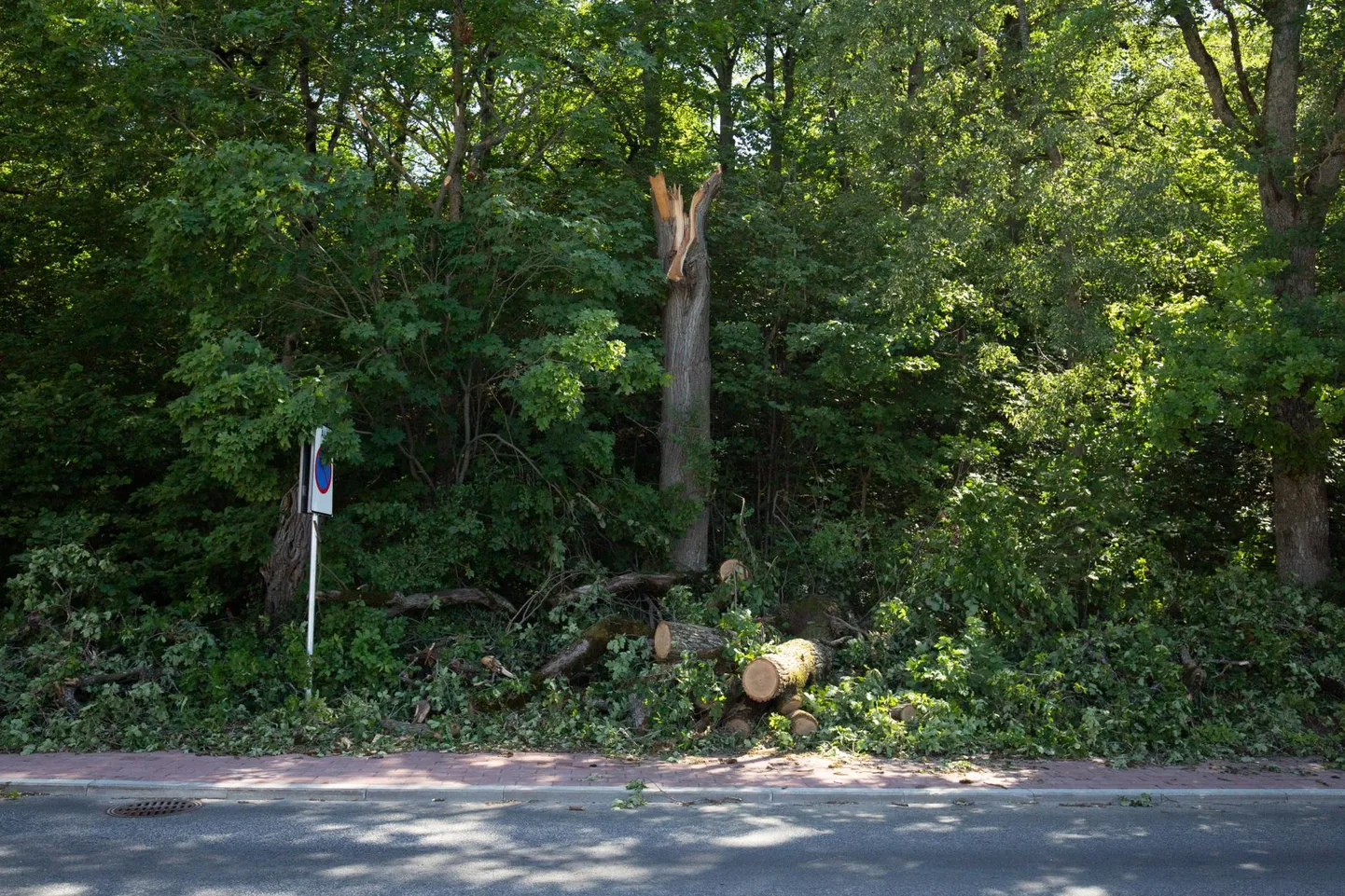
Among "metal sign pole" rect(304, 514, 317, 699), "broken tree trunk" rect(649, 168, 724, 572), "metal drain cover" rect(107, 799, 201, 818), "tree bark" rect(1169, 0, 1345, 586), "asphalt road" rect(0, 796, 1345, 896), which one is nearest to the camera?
"asphalt road" rect(0, 796, 1345, 896)

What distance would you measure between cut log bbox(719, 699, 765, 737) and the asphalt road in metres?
2.08

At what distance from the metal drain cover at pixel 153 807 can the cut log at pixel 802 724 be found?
17.1ft

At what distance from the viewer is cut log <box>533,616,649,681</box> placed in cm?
1156

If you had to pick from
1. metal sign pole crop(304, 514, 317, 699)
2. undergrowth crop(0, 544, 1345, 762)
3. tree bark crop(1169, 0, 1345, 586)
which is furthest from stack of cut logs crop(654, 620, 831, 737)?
tree bark crop(1169, 0, 1345, 586)

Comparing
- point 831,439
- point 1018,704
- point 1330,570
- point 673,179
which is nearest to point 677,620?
point 1018,704

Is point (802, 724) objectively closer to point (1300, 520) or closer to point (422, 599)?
point (422, 599)

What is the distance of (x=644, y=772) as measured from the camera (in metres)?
9.32

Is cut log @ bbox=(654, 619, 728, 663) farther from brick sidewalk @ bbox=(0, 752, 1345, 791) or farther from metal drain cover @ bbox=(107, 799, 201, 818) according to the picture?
metal drain cover @ bbox=(107, 799, 201, 818)

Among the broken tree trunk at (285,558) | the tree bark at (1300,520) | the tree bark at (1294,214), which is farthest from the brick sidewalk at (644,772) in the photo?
the tree bark at (1294,214)

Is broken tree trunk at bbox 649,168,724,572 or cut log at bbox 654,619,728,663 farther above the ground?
broken tree trunk at bbox 649,168,724,572

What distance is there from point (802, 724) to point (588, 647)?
2521 millimetres

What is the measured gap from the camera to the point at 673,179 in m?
16.9

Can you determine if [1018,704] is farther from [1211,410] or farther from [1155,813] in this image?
[1211,410]

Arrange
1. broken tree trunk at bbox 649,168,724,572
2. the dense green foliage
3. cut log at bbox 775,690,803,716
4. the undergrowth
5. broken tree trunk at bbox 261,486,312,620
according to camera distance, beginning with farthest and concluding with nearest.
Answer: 1. broken tree trunk at bbox 649,168,724,572
2. broken tree trunk at bbox 261,486,312,620
3. the dense green foliage
4. cut log at bbox 775,690,803,716
5. the undergrowth
